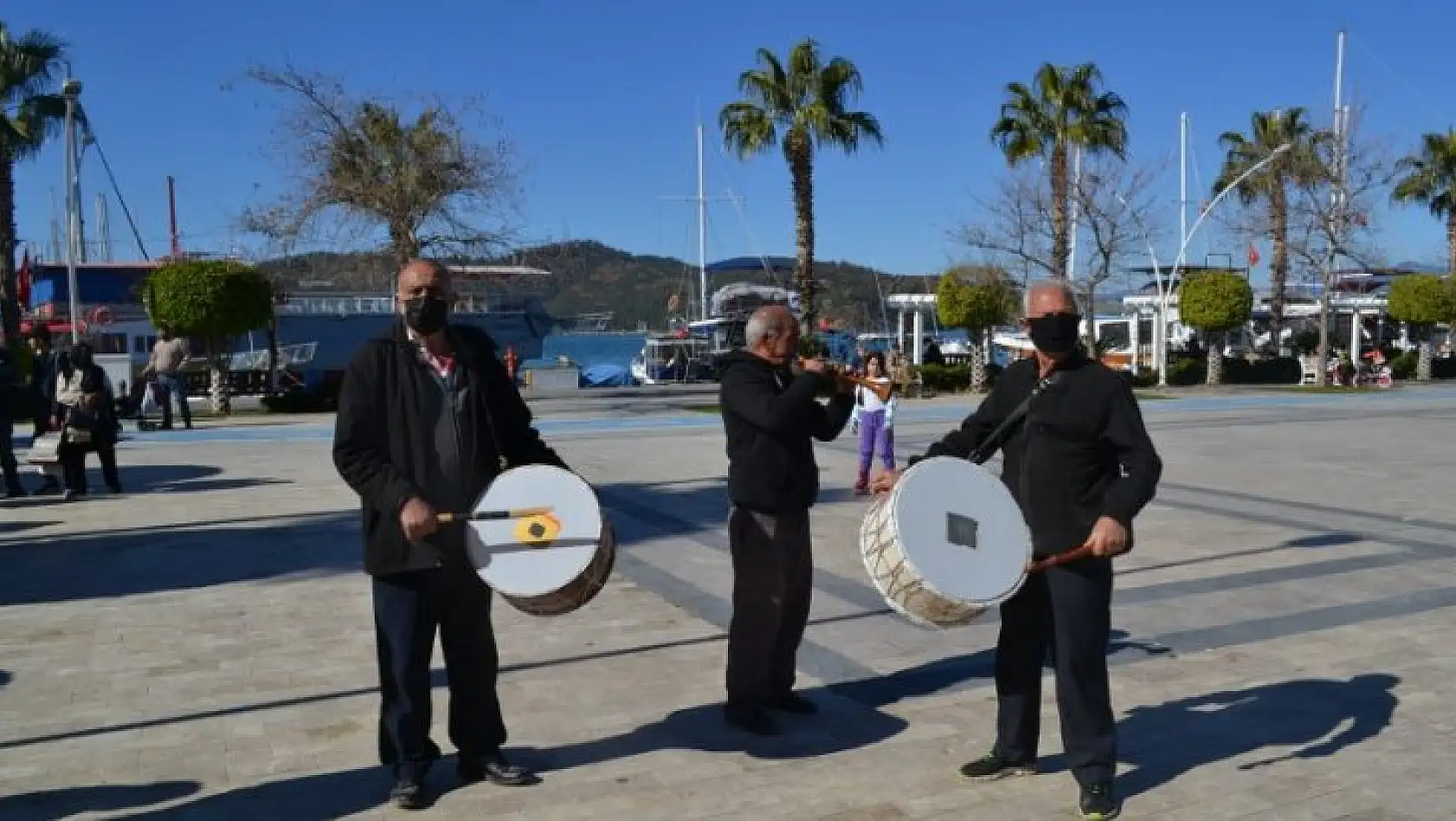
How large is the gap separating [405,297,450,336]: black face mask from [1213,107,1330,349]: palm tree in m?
37.1

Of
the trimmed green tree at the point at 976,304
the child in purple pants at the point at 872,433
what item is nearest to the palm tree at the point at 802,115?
the trimmed green tree at the point at 976,304

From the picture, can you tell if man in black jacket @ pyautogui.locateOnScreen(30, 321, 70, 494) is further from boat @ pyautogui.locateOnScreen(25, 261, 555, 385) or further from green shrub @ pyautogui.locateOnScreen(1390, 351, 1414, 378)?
green shrub @ pyautogui.locateOnScreen(1390, 351, 1414, 378)

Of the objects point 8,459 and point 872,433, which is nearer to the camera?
point 8,459

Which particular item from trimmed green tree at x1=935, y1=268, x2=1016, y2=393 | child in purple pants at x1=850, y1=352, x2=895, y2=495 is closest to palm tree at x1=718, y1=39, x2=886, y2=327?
trimmed green tree at x1=935, y1=268, x2=1016, y2=393

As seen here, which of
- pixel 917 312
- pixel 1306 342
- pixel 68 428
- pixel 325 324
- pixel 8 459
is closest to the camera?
pixel 68 428

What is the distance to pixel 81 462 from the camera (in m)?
13.3

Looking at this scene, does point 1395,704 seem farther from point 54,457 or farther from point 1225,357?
point 1225,357

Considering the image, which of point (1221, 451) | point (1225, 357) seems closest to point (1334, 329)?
point (1225, 357)

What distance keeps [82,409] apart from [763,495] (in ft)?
32.8

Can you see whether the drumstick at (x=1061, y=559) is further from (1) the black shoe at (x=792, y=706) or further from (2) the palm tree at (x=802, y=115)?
(2) the palm tree at (x=802, y=115)

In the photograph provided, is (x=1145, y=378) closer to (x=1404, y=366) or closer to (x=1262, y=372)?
(x=1262, y=372)

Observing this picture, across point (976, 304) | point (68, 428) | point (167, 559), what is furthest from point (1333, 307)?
point (167, 559)

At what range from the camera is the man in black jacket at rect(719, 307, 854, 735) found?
529 cm

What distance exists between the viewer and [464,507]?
462 cm
